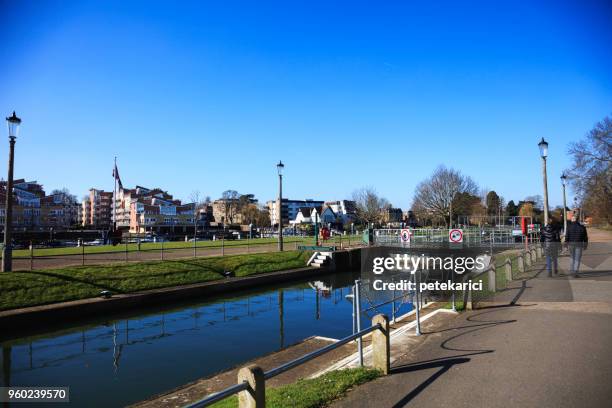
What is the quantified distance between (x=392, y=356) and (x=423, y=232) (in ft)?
99.3

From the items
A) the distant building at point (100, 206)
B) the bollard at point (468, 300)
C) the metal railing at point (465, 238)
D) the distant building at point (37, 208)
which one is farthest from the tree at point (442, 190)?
the distant building at point (100, 206)

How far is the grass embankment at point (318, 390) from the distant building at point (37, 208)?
115 m

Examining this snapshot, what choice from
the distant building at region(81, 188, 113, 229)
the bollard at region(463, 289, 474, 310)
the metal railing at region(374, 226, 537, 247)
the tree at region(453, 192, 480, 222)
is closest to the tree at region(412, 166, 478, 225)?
the tree at region(453, 192, 480, 222)

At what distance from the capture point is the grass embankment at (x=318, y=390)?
5441 millimetres

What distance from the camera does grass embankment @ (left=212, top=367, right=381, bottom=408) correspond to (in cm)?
544

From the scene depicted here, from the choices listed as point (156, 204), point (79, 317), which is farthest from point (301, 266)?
point (156, 204)

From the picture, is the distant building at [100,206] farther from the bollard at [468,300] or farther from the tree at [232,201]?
the bollard at [468,300]

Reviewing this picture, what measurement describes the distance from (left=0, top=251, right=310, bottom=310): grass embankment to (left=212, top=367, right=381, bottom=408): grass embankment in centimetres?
1152

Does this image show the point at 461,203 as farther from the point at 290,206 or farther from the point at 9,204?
the point at 290,206

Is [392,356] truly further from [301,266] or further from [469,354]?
[301,266]

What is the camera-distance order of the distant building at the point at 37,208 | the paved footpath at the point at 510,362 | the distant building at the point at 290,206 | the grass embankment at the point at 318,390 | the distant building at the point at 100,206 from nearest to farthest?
the paved footpath at the point at 510,362 < the grass embankment at the point at 318,390 < the distant building at the point at 37,208 < the distant building at the point at 100,206 < the distant building at the point at 290,206

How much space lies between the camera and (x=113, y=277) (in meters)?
18.0

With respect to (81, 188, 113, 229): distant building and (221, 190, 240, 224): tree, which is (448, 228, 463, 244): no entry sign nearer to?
(221, 190, 240, 224): tree

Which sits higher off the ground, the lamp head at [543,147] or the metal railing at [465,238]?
the lamp head at [543,147]
